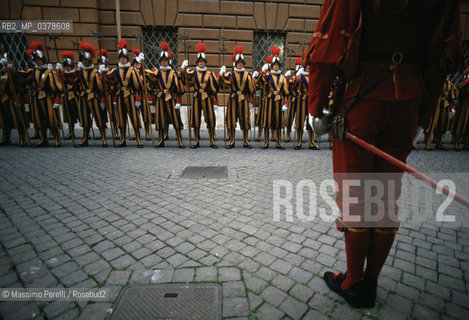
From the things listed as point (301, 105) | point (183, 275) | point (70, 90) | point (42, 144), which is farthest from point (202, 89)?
point (183, 275)

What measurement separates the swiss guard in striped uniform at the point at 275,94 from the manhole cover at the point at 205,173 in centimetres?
282

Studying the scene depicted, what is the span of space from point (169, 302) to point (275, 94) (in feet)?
21.6

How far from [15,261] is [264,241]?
2307mm

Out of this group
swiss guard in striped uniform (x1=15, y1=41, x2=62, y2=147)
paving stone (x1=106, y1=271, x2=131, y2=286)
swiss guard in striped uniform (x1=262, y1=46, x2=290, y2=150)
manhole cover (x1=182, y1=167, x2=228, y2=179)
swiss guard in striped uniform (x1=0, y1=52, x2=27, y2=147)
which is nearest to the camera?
paving stone (x1=106, y1=271, x2=131, y2=286)

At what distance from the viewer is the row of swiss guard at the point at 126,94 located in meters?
7.09

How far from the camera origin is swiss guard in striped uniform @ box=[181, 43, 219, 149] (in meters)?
7.26

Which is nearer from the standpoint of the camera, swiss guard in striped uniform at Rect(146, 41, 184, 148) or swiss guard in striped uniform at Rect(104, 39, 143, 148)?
swiss guard in striped uniform at Rect(104, 39, 143, 148)

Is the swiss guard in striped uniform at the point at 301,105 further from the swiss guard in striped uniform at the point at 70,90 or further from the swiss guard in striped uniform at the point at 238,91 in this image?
the swiss guard in striped uniform at the point at 70,90

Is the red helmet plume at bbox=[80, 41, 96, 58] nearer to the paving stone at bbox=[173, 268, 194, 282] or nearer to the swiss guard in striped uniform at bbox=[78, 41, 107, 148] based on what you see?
the swiss guard in striped uniform at bbox=[78, 41, 107, 148]

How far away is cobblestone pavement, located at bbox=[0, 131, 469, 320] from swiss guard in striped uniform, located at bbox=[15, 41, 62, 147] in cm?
294

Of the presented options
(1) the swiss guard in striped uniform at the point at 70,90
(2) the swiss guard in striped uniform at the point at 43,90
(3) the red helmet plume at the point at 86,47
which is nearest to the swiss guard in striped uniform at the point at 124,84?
(3) the red helmet plume at the point at 86,47

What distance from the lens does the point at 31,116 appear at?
7.32m

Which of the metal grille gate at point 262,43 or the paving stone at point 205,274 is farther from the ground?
the metal grille gate at point 262,43

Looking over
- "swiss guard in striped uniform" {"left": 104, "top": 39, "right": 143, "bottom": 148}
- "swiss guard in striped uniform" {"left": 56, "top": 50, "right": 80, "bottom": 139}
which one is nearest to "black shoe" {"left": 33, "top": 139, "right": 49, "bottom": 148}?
"swiss guard in striped uniform" {"left": 56, "top": 50, "right": 80, "bottom": 139}
